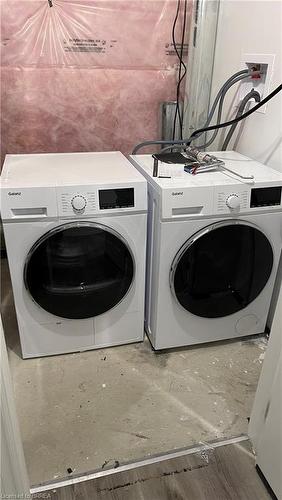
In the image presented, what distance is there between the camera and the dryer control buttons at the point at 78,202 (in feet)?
4.98

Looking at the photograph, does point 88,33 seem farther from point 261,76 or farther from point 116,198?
point 116,198

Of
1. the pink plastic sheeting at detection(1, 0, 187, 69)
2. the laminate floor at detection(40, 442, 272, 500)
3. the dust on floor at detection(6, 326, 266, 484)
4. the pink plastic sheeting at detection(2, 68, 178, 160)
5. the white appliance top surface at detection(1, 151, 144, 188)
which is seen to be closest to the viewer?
the laminate floor at detection(40, 442, 272, 500)

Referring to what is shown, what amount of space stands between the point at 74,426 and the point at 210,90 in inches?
72.7

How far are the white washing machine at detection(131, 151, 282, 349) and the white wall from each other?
11 centimetres

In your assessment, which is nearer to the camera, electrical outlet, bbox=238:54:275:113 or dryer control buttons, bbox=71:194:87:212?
dryer control buttons, bbox=71:194:87:212

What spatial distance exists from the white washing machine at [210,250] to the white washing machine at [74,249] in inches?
3.9

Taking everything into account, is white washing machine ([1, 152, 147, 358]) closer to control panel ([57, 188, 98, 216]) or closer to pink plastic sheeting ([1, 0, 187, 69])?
control panel ([57, 188, 98, 216])

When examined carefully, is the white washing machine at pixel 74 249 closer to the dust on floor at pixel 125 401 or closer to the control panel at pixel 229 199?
the dust on floor at pixel 125 401

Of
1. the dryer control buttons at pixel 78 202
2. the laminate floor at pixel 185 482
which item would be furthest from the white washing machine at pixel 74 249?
the laminate floor at pixel 185 482

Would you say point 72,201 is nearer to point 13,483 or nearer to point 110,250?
point 110,250

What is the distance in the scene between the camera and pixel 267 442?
4.03 ft

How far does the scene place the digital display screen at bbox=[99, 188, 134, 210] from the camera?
61.3 inches

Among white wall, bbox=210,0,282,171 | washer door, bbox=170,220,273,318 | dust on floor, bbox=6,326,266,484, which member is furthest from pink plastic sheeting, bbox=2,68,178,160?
dust on floor, bbox=6,326,266,484

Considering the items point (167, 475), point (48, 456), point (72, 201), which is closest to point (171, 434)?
point (167, 475)
